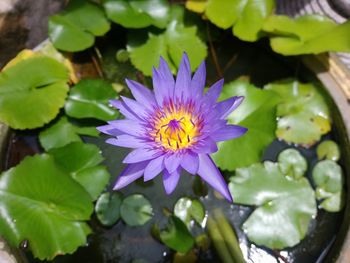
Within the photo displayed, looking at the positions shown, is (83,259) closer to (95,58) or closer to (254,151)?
(254,151)

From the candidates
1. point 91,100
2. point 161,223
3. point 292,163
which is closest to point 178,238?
point 161,223

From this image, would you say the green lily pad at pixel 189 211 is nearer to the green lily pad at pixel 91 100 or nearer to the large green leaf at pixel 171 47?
the green lily pad at pixel 91 100

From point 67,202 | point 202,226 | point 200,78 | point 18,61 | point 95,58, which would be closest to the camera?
point 200,78

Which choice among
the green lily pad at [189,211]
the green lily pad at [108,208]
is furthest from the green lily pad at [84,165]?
the green lily pad at [189,211]

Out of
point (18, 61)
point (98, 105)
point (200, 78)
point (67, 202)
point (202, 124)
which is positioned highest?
point (200, 78)

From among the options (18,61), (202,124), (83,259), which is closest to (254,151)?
(202,124)

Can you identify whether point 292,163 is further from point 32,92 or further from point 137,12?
point 32,92
